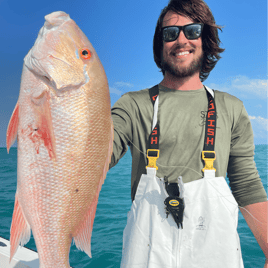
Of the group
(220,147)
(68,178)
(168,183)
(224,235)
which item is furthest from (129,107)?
(224,235)

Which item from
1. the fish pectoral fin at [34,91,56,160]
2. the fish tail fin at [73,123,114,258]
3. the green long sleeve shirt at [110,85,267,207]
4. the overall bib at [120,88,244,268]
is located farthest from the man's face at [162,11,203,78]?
the fish pectoral fin at [34,91,56,160]

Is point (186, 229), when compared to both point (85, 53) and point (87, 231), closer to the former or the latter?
point (87, 231)

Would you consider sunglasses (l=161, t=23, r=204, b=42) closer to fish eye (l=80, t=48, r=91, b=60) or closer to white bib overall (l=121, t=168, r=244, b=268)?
fish eye (l=80, t=48, r=91, b=60)

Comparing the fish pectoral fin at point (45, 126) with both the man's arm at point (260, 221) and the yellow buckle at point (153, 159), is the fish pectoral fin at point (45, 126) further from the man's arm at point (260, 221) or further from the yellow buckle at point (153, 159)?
the man's arm at point (260, 221)

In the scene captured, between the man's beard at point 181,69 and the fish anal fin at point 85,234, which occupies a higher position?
the man's beard at point 181,69

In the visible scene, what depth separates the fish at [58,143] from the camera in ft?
3.37

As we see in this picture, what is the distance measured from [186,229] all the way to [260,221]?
798mm

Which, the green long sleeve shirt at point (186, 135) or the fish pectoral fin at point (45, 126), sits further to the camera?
the green long sleeve shirt at point (186, 135)

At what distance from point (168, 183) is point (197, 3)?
5.55 ft

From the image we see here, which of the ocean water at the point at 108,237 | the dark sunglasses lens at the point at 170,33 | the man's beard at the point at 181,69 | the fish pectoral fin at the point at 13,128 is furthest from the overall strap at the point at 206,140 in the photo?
the ocean water at the point at 108,237

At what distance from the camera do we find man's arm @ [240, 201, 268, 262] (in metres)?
1.86

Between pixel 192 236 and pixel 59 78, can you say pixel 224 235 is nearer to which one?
pixel 192 236

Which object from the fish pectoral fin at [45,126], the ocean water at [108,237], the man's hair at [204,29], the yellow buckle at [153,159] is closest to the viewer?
the fish pectoral fin at [45,126]

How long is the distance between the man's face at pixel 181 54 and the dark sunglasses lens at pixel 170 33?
1.1 inches
